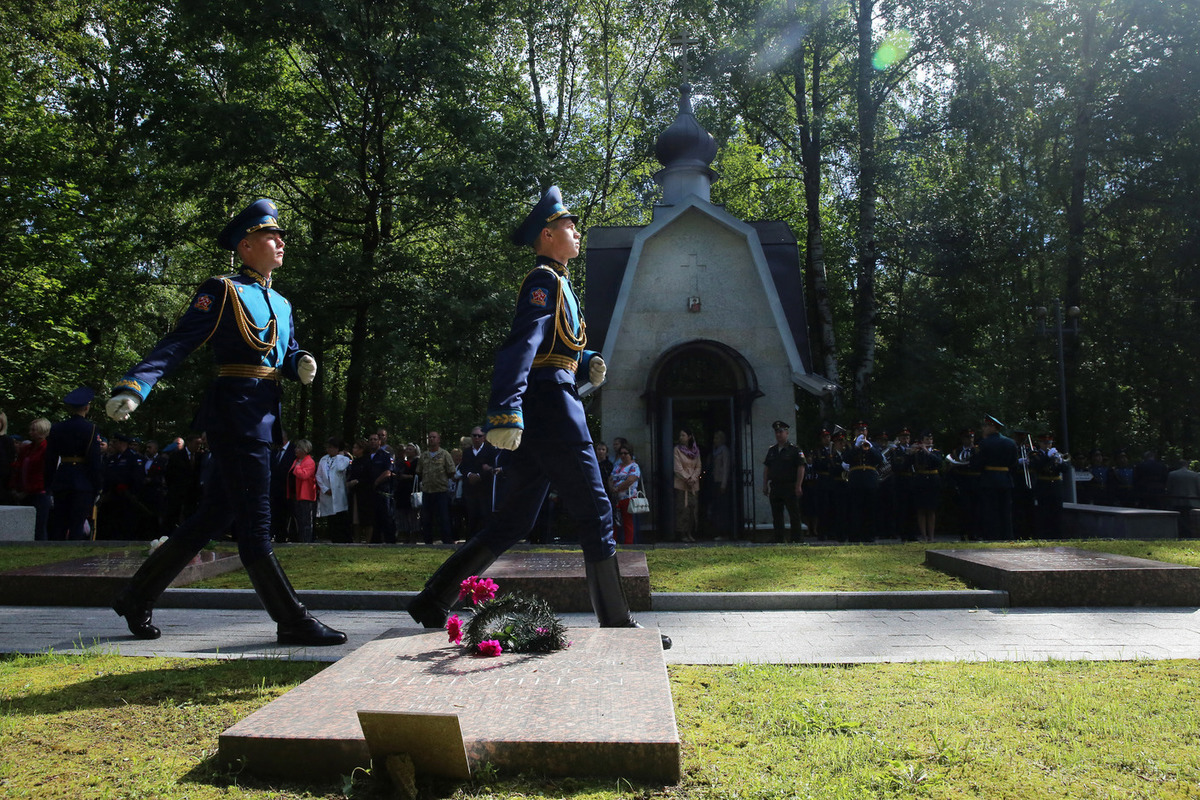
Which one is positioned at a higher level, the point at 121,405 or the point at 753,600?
the point at 121,405

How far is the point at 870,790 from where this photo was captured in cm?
296

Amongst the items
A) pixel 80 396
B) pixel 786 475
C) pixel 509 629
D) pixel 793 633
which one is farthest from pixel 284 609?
pixel 786 475

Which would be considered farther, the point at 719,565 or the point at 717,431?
the point at 717,431

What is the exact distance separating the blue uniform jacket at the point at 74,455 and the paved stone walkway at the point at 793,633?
19.5ft

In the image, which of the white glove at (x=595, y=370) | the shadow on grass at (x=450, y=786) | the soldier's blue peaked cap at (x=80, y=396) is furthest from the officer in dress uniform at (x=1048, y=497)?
the shadow on grass at (x=450, y=786)

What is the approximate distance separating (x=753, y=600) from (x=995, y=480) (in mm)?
8777

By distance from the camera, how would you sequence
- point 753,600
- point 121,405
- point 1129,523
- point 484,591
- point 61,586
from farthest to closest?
point 1129,523, point 753,600, point 61,586, point 484,591, point 121,405

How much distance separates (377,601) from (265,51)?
18.4 metres

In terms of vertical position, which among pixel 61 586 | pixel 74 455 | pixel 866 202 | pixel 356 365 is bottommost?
pixel 61 586

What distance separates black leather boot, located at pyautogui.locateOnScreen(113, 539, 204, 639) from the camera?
5.58m

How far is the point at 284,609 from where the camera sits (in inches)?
216

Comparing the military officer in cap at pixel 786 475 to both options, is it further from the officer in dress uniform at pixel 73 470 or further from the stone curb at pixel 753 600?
the officer in dress uniform at pixel 73 470

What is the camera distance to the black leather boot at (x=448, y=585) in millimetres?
5137

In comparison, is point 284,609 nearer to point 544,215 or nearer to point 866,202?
point 544,215
